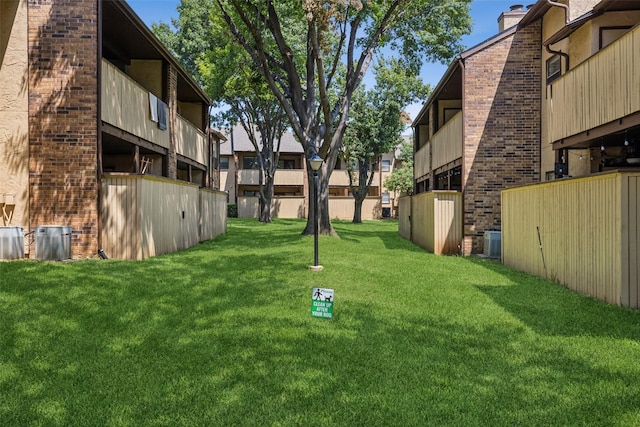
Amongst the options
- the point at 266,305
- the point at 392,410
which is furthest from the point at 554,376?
the point at 266,305

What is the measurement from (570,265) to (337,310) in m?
4.66

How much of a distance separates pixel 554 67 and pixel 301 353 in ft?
38.6

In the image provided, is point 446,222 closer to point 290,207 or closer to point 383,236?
point 383,236

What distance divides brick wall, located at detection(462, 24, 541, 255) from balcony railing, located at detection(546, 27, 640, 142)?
230 cm

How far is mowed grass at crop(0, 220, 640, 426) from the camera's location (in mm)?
3863

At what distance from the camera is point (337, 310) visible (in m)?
6.82

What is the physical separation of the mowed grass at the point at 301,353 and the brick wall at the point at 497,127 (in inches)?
218

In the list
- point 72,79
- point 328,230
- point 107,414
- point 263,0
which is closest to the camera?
point 107,414

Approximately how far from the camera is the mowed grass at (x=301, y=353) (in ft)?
12.7

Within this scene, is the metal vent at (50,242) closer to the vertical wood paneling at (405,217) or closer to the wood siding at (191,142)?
the wood siding at (191,142)

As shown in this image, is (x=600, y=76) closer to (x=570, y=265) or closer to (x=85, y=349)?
(x=570, y=265)

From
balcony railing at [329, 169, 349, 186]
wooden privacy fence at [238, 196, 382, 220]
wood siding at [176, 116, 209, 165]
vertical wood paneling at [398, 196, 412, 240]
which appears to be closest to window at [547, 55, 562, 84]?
vertical wood paneling at [398, 196, 412, 240]

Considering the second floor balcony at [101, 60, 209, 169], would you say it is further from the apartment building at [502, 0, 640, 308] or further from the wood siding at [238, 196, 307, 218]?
the wood siding at [238, 196, 307, 218]

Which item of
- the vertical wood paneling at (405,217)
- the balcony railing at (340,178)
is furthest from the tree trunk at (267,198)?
the balcony railing at (340,178)
